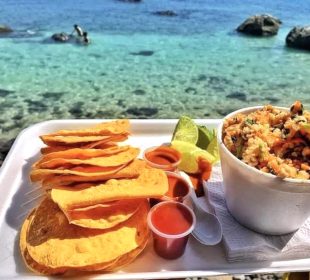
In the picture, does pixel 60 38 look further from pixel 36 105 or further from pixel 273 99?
pixel 273 99

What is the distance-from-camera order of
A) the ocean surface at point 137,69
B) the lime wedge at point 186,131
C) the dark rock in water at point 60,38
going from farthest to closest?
the dark rock in water at point 60,38
the ocean surface at point 137,69
the lime wedge at point 186,131

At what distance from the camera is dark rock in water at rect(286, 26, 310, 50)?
13.4m

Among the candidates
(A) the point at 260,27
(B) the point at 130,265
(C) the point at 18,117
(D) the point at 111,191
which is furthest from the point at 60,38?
(B) the point at 130,265

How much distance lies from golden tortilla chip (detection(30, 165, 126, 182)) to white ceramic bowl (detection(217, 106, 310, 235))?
0.46 metres

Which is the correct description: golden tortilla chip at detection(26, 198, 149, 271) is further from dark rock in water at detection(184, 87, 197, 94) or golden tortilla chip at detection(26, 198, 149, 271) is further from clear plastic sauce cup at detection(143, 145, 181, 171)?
dark rock in water at detection(184, 87, 197, 94)

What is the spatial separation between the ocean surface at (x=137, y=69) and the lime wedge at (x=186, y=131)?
5.41 metres

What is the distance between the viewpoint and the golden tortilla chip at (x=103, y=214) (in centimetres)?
132

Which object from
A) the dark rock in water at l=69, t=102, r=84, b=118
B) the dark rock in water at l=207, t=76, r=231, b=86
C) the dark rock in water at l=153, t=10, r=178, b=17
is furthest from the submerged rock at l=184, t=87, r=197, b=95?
the dark rock in water at l=153, t=10, r=178, b=17

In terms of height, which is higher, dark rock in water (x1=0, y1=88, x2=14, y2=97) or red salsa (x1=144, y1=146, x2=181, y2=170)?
red salsa (x1=144, y1=146, x2=181, y2=170)

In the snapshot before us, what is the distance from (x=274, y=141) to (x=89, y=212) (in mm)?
754

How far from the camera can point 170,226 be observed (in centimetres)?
140

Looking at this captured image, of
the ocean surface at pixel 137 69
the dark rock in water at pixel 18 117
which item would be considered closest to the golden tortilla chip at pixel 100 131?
the ocean surface at pixel 137 69

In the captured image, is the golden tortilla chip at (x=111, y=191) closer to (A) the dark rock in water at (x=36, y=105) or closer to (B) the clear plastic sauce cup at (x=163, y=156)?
(B) the clear plastic sauce cup at (x=163, y=156)

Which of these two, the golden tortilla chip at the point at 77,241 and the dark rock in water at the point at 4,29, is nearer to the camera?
the golden tortilla chip at the point at 77,241
